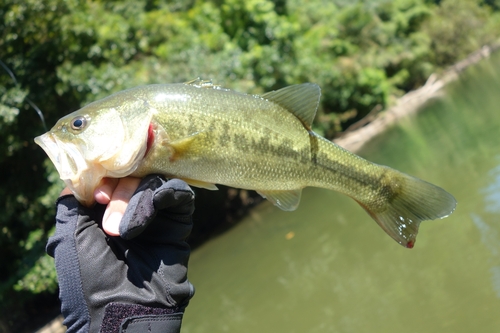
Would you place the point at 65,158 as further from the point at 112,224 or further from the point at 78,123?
the point at 112,224

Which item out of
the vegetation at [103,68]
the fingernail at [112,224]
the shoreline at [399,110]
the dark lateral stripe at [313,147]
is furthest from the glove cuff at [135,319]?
the shoreline at [399,110]

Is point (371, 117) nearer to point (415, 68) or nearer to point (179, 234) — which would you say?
point (415, 68)

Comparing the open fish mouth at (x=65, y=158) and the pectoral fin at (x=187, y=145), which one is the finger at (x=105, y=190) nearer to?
the open fish mouth at (x=65, y=158)

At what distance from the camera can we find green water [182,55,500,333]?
20.5ft

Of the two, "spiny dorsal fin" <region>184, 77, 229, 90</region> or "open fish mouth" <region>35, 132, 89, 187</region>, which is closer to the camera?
"open fish mouth" <region>35, 132, 89, 187</region>

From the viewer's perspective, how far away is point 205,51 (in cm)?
1524

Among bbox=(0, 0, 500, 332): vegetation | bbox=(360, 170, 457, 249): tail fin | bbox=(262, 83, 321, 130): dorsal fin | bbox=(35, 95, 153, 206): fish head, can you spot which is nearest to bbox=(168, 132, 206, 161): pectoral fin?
bbox=(35, 95, 153, 206): fish head

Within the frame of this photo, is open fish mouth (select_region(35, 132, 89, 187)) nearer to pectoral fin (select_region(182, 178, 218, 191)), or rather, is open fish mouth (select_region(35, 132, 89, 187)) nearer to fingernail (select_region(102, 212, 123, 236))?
fingernail (select_region(102, 212, 123, 236))

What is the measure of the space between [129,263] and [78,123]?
75cm

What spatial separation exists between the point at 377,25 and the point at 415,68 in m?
4.03

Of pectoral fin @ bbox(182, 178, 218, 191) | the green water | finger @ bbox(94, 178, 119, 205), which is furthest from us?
the green water

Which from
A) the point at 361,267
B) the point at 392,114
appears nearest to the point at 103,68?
the point at 361,267

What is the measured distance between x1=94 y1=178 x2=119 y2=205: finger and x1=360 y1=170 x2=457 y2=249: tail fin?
154cm

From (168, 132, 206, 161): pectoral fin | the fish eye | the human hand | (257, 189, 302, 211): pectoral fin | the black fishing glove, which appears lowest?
(257, 189, 302, 211): pectoral fin
